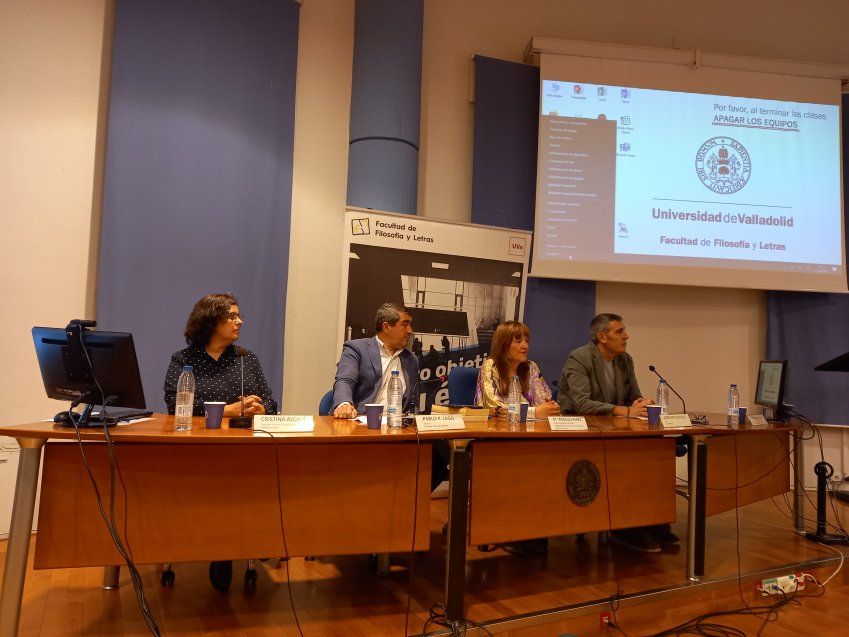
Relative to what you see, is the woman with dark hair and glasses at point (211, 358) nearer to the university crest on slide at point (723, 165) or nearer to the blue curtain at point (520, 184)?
the blue curtain at point (520, 184)

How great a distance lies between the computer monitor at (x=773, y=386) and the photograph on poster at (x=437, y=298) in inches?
63.6

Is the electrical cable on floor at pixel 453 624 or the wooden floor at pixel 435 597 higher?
the electrical cable on floor at pixel 453 624

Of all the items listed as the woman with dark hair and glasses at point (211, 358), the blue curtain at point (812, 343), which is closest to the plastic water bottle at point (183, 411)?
the woman with dark hair and glasses at point (211, 358)

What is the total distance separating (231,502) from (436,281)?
241 centimetres

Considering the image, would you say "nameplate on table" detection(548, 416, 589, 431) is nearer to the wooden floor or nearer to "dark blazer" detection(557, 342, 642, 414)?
the wooden floor

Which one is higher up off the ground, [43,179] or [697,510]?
[43,179]

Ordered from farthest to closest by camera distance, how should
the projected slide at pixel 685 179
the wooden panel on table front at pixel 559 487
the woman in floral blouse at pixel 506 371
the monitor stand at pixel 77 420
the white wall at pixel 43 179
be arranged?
the projected slide at pixel 685 179 → the white wall at pixel 43 179 → the woman in floral blouse at pixel 506 371 → the wooden panel on table front at pixel 559 487 → the monitor stand at pixel 77 420

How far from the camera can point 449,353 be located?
407cm

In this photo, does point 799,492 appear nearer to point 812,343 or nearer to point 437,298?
point 812,343

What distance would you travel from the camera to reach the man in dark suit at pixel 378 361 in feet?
9.28

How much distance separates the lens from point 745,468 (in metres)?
2.98

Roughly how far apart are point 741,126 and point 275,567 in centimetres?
470

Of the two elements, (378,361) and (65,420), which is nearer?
(65,420)

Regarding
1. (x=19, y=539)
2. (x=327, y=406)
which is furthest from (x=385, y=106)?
(x=19, y=539)
